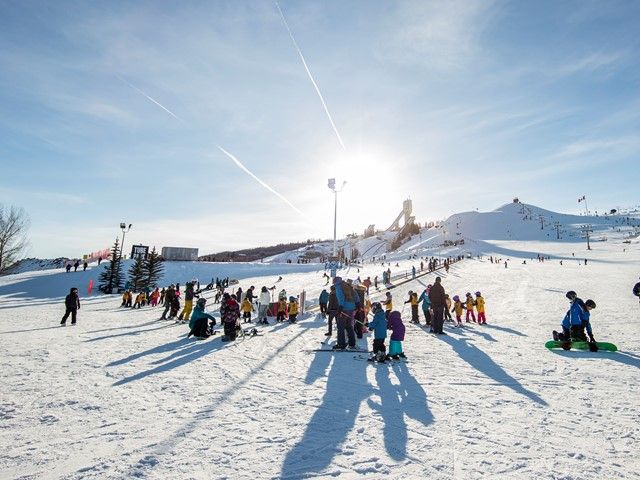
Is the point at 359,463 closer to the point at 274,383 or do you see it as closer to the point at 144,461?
the point at 144,461

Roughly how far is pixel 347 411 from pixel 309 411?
565mm

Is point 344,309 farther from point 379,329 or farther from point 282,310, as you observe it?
point 282,310

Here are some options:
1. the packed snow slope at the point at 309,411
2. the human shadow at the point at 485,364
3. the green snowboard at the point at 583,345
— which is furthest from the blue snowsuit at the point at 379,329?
the green snowboard at the point at 583,345

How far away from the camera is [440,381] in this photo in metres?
7.19

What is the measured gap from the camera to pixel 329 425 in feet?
16.4

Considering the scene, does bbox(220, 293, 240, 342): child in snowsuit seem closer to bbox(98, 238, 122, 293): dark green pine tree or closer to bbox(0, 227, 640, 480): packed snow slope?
bbox(0, 227, 640, 480): packed snow slope

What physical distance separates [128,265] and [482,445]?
53.9m

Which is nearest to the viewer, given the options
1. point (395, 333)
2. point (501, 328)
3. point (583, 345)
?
point (395, 333)

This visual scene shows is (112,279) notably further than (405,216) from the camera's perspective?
No

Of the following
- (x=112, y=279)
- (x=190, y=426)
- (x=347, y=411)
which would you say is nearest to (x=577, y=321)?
(x=347, y=411)

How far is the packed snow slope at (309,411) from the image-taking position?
3.90 m

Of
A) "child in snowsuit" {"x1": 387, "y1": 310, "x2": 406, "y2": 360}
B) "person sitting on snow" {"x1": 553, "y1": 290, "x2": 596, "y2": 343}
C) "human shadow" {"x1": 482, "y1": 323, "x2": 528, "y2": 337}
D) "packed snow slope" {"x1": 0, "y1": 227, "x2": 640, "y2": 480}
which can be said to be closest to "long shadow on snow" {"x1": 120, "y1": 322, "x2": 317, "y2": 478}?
"packed snow slope" {"x1": 0, "y1": 227, "x2": 640, "y2": 480}

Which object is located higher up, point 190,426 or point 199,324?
point 199,324

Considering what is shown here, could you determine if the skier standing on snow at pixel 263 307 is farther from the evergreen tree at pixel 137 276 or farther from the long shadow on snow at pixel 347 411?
the evergreen tree at pixel 137 276
